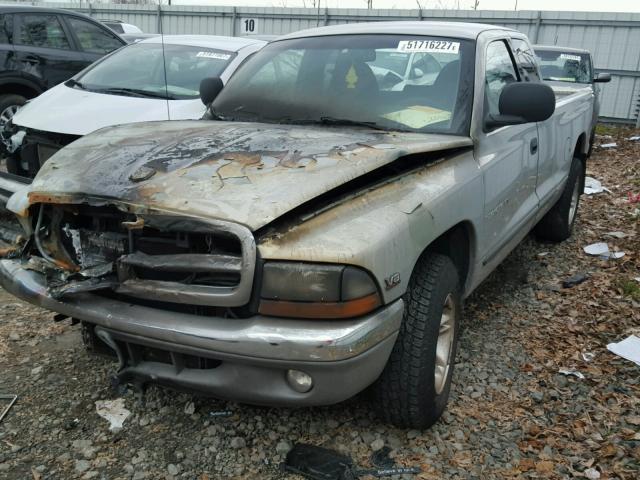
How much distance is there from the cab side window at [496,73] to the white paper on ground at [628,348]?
60.5 inches

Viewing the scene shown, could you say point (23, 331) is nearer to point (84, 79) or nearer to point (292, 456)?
point (292, 456)

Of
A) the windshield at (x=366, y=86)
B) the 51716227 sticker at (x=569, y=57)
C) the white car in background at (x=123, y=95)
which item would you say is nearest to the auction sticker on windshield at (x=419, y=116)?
the windshield at (x=366, y=86)

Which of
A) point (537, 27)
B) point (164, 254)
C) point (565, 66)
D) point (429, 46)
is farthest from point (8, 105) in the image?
point (537, 27)

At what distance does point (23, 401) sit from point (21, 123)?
336cm

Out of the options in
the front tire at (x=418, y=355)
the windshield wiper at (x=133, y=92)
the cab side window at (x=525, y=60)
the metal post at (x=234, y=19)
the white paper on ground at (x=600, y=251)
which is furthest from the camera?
the metal post at (x=234, y=19)

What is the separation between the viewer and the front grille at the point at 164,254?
2.02 m

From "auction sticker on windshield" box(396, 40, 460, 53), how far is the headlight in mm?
1775

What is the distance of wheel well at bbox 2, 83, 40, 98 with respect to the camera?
7387 mm

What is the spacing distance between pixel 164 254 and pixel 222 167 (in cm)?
40

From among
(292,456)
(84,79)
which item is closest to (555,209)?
(292,456)

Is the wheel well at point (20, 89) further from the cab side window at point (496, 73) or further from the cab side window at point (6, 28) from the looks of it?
the cab side window at point (496, 73)

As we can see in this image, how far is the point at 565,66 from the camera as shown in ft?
31.0

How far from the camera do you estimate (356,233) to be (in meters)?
2.08

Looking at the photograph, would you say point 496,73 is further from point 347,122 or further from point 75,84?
point 75,84
